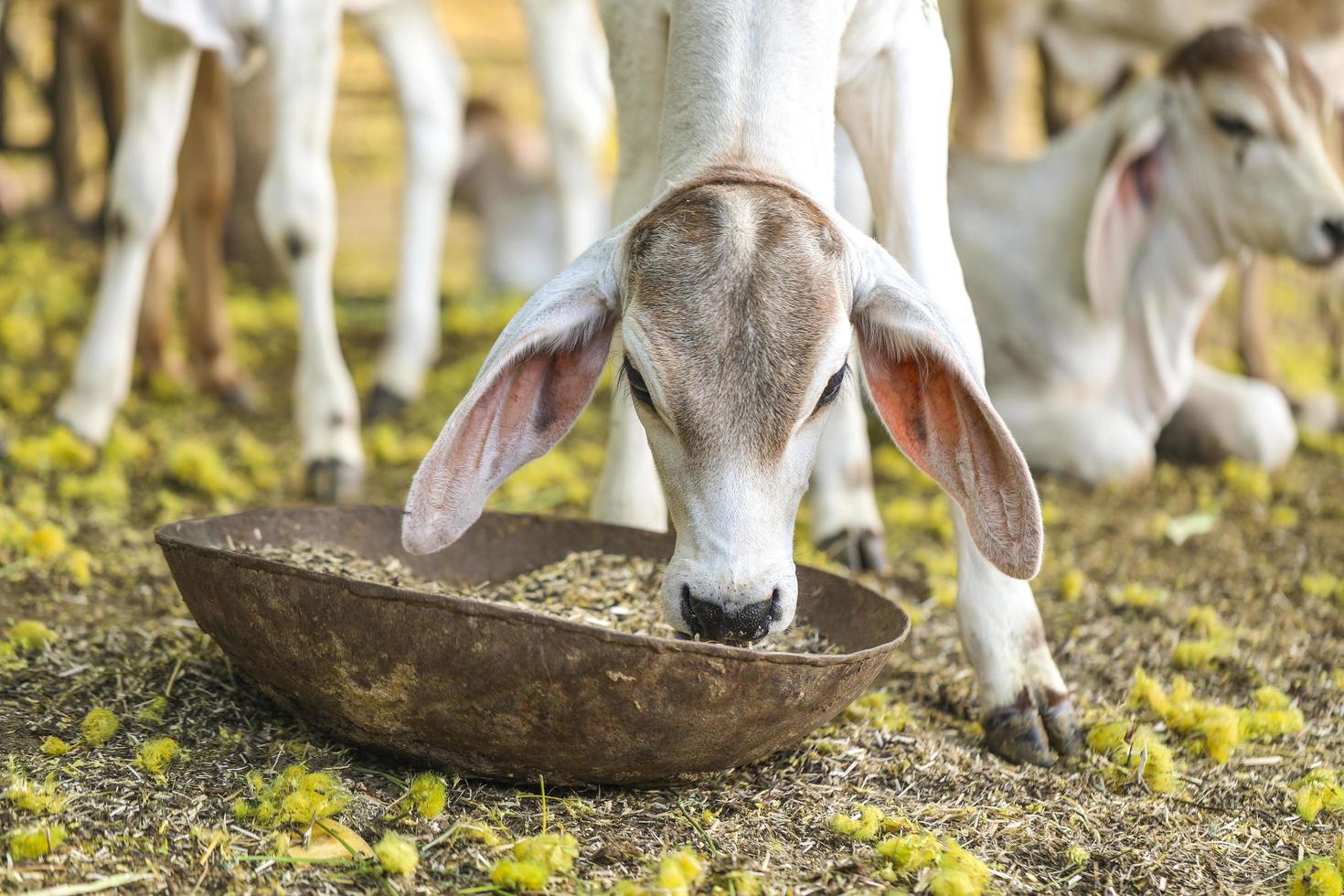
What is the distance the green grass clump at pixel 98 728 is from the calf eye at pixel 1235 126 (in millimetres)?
3886

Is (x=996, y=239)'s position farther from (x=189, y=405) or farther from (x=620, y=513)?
(x=189, y=405)

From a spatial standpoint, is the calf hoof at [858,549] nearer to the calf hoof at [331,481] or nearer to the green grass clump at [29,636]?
the calf hoof at [331,481]

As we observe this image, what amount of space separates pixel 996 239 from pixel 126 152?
300 cm

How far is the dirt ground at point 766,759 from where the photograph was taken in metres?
2.36

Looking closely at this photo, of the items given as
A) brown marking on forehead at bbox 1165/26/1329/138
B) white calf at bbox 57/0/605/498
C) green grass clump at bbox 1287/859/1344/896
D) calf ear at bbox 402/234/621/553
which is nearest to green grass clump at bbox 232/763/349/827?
calf ear at bbox 402/234/621/553

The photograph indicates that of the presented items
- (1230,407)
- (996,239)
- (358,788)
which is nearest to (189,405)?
(996,239)

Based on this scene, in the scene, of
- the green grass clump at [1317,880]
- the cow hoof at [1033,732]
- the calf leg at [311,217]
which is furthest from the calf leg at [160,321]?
the green grass clump at [1317,880]

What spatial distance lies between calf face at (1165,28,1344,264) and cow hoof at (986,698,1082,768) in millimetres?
2437

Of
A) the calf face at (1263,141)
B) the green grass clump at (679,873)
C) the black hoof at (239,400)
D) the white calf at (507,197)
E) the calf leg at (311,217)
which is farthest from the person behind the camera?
the white calf at (507,197)

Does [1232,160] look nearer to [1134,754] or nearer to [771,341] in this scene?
[1134,754]

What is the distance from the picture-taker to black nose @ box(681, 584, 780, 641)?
2.40 metres

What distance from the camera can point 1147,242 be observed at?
5301mm

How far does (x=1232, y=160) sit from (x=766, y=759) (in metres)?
3.12

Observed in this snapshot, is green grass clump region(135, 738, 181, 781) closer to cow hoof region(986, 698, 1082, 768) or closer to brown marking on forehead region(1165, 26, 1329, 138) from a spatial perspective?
cow hoof region(986, 698, 1082, 768)
